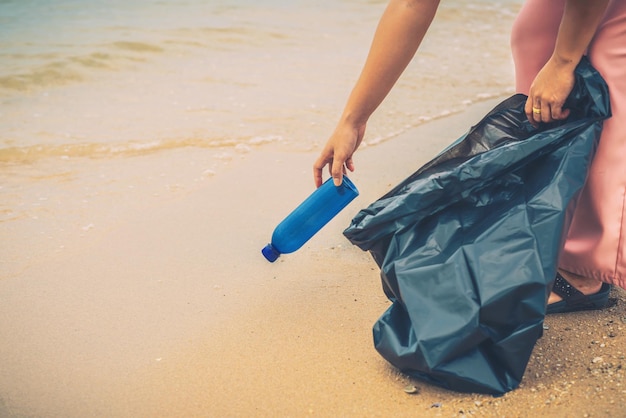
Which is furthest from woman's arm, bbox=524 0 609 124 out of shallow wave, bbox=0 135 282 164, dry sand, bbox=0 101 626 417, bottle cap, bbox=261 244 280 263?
shallow wave, bbox=0 135 282 164

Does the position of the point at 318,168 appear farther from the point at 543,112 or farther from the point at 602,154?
the point at 602,154

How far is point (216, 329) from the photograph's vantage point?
6.23 ft

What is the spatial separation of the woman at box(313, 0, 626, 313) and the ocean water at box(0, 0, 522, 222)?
172 cm

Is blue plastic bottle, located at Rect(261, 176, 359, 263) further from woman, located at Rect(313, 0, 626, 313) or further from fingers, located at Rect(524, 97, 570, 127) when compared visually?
fingers, located at Rect(524, 97, 570, 127)

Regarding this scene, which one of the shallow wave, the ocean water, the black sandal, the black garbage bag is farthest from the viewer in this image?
the ocean water

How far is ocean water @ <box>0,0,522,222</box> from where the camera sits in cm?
355

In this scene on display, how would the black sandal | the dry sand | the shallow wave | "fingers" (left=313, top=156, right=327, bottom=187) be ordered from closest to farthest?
the dry sand, "fingers" (left=313, top=156, right=327, bottom=187), the black sandal, the shallow wave

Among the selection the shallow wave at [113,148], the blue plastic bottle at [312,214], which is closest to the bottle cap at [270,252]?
the blue plastic bottle at [312,214]

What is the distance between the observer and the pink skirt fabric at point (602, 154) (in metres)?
1.60

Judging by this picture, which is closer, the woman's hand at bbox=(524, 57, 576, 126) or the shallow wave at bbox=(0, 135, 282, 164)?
the woman's hand at bbox=(524, 57, 576, 126)

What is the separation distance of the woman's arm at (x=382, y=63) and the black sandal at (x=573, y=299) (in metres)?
0.70

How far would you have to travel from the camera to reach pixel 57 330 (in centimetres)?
191

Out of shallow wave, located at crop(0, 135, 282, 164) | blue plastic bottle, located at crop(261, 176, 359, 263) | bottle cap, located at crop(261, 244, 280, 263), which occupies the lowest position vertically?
shallow wave, located at crop(0, 135, 282, 164)

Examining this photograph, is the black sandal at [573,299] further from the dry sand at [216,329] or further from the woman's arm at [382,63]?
the woman's arm at [382,63]
